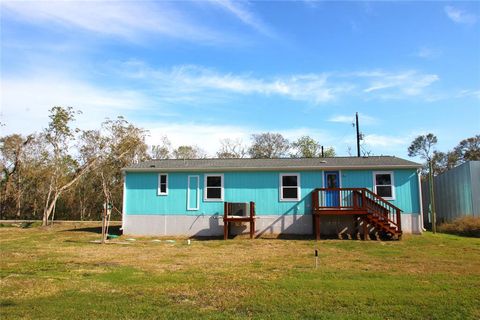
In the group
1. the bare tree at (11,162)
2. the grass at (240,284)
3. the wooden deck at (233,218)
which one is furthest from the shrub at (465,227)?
the bare tree at (11,162)

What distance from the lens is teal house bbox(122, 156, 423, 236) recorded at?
62.5 ft

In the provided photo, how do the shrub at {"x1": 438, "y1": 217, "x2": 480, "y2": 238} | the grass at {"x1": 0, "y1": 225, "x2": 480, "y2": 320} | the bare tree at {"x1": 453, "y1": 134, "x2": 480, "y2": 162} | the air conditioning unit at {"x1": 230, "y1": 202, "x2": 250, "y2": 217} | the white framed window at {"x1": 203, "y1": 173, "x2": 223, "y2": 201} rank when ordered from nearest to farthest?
the grass at {"x1": 0, "y1": 225, "x2": 480, "y2": 320}, the shrub at {"x1": 438, "y1": 217, "x2": 480, "y2": 238}, the air conditioning unit at {"x1": 230, "y1": 202, "x2": 250, "y2": 217}, the white framed window at {"x1": 203, "y1": 173, "x2": 223, "y2": 201}, the bare tree at {"x1": 453, "y1": 134, "x2": 480, "y2": 162}

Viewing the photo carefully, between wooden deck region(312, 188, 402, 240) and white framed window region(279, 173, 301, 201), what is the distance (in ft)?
3.75

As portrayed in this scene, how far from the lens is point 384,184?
19328 millimetres

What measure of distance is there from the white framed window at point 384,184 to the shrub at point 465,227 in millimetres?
3462

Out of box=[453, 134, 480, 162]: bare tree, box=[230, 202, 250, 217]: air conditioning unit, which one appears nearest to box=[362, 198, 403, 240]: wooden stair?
box=[230, 202, 250, 217]: air conditioning unit

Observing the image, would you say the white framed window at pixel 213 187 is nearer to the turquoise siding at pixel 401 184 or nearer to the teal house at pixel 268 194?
the teal house at pixel 268 194

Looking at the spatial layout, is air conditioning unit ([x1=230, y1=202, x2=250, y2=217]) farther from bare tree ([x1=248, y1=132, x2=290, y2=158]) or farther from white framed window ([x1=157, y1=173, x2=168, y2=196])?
bare tree ([x1=248, y1=132, x2=290, y2=158])

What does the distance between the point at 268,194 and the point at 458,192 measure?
1044 centimetres

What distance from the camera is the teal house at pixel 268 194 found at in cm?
1906

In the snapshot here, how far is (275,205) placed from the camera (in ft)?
64.0

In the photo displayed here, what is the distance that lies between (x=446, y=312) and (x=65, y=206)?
121ft

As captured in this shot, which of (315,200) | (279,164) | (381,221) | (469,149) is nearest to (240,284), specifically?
(315,200)

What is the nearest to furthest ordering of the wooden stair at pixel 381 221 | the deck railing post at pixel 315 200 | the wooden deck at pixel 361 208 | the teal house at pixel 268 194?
the wooden stair at pixel 381 221 → the wooden deck at pixel 361 208 → the deck railing post at pixel 315 200 → the teal house at pixel 268 194
